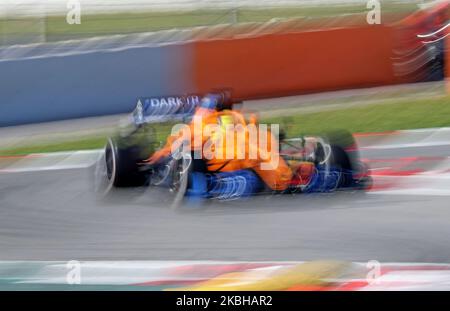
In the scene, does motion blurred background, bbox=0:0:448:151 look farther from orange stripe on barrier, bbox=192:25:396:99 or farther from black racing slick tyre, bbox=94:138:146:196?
black racing slick tyre, bbox=94:138:146:196

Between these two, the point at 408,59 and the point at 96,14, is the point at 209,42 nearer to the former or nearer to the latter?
the point at 96,14

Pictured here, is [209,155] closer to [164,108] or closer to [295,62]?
[164,108]

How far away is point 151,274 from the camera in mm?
3695

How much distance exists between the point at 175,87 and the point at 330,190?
0.83 m

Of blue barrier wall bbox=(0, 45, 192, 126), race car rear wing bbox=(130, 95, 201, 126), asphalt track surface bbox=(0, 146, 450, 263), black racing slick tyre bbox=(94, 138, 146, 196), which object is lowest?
asphalt track surface bbox=(0, 146, 450, 263)

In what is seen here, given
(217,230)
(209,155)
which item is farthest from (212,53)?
(217,230)

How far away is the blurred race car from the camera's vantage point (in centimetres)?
392

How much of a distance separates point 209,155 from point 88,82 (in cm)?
59

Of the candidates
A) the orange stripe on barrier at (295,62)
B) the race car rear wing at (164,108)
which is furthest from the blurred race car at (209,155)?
the orange stripe on barrier at (295,62)

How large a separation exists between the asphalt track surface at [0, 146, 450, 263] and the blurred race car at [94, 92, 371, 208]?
14cm

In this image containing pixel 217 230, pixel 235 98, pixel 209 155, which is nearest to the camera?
pixel 217 230

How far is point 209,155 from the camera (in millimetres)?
4211

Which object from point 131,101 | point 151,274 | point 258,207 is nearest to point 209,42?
point 131,101

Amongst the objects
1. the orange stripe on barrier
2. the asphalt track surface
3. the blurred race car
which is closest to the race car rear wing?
the blurred race car
